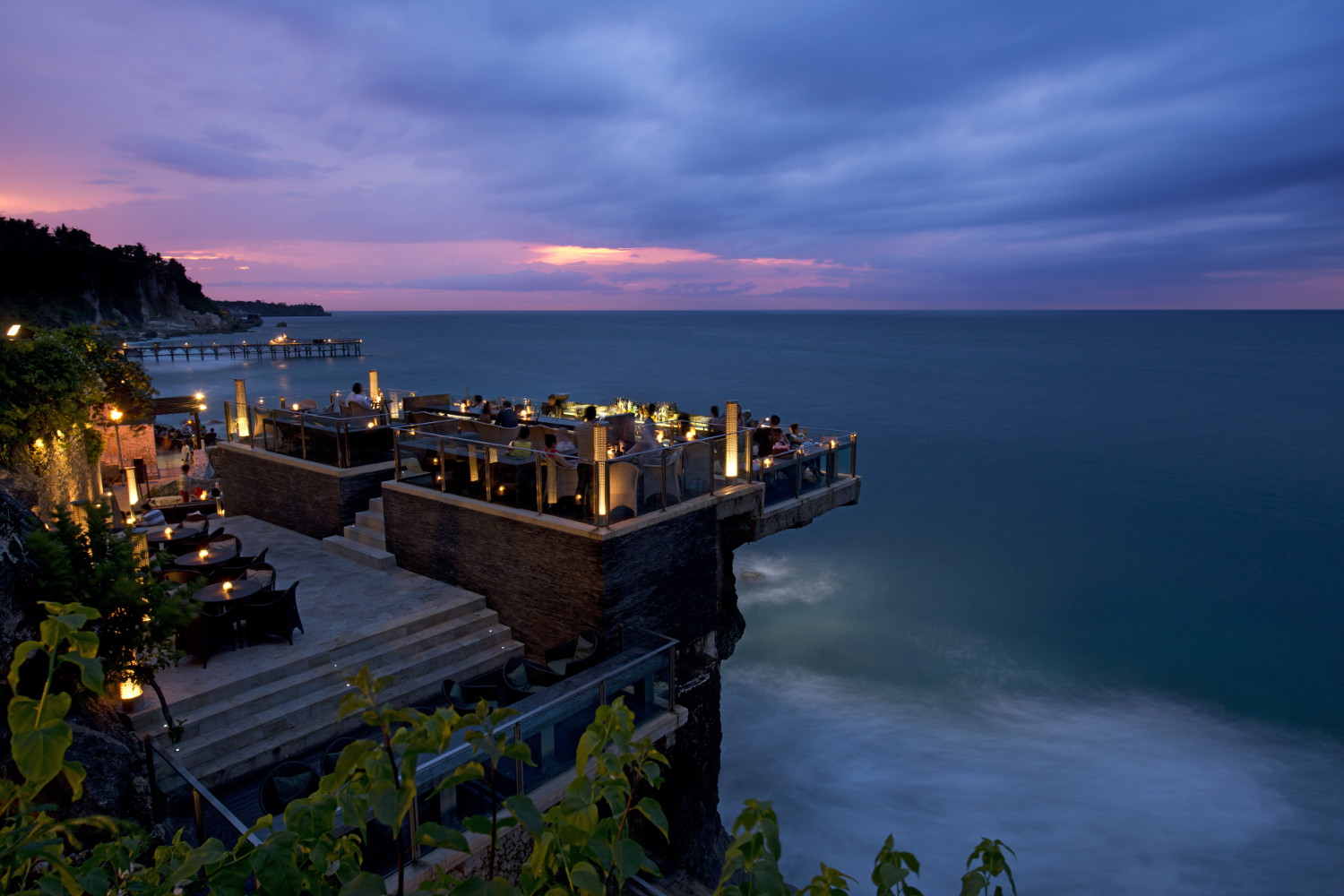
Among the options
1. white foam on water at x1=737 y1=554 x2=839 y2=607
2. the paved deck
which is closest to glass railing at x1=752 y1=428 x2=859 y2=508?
the paved deck

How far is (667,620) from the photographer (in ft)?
34.8

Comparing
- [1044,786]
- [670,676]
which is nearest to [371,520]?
[670,676]

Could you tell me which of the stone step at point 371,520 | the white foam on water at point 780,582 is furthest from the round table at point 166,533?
the white foam on water at point 780,582

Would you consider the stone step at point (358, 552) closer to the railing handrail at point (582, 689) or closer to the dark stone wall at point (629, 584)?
the dark stone wall at point (629, 584)

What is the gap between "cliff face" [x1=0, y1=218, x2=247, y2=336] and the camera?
289ft

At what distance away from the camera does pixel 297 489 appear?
1440 cm

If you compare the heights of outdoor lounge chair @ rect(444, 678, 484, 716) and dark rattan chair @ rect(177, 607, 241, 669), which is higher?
dark rattan chair @ rect(177, 607, 241, 669)

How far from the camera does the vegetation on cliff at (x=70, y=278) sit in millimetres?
87750

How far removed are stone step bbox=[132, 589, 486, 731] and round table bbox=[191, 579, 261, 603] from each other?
872mm

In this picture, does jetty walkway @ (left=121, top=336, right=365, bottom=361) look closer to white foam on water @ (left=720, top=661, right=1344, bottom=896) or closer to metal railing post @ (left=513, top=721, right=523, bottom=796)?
white foam on water @ (left=720, top=661, right=1344, bottom=896)

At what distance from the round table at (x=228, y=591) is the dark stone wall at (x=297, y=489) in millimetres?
3069

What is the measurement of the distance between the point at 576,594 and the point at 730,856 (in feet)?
24.8

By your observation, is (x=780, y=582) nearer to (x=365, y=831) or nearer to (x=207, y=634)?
(x=207, y=634)

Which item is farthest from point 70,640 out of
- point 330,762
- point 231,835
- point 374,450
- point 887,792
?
point 887,792
